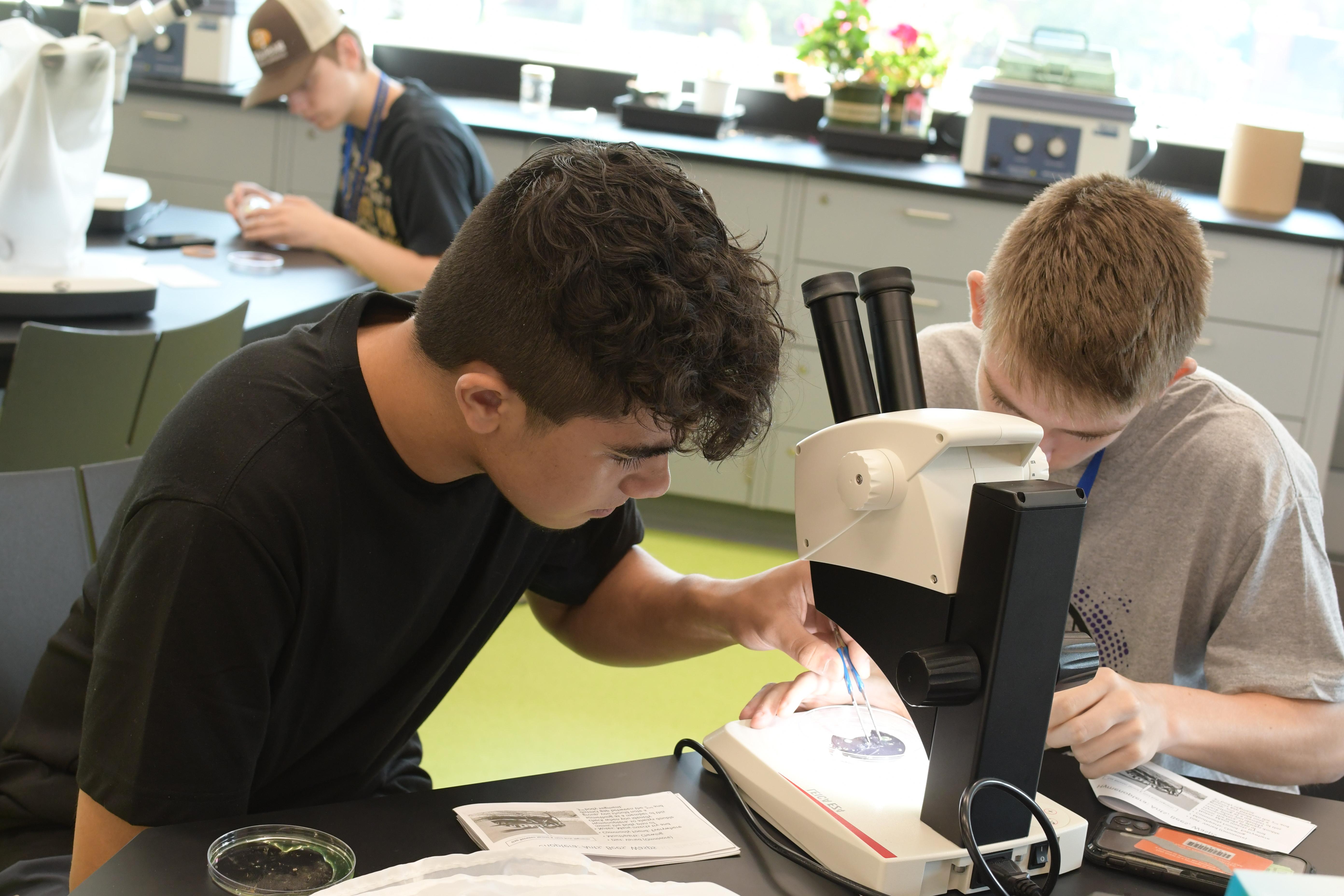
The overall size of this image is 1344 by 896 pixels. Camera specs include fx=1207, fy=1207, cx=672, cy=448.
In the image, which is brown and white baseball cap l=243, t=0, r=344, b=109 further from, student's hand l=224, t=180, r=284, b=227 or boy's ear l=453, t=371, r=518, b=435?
boy's ear l=453, t=371, r=518, b=435

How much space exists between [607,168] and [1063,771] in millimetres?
720

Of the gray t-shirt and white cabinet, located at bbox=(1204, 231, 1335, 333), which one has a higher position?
white cabinet, located at bbox=(1204, 231, 1335, 333)

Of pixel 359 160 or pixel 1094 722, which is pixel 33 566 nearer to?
pixel 1094 722

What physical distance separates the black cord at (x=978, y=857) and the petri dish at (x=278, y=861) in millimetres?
345

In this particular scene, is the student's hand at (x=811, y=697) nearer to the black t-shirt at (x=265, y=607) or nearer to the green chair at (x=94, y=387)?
the black t-shirt at (x=265, y=607)

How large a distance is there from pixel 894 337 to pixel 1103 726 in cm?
42

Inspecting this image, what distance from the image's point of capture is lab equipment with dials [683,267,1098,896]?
898 millimetres

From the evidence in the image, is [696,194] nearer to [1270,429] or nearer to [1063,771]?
[1063,771]

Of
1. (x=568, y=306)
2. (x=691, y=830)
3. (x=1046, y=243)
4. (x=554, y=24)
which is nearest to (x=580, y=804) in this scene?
(x=691, y=830)

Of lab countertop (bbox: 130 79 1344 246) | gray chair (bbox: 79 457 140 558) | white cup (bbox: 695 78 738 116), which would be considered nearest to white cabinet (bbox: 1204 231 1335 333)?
lab countertop (bbox: 130 79 1344 246)

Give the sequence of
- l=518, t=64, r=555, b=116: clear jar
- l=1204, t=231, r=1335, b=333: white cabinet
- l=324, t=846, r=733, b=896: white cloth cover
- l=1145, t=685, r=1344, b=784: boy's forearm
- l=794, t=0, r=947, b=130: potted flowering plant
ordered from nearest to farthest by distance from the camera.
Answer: l=324, t=846, r=733, b=896: white cloth cover < l=1145, t=685, r=1344, b=784: boy's forearm < l=1204, t=231, r=1335, b=333: white cabinet < l=794, t=0, r=947, b=130: potted flowering plant < l=518, t=64, r=555, b=116: clear jar

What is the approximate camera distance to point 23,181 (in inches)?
85.3

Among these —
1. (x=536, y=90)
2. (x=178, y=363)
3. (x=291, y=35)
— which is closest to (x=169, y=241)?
(x=291, y=35)

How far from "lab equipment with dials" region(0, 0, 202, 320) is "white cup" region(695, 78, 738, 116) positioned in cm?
196
